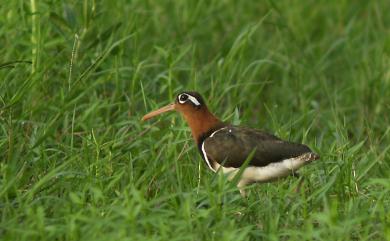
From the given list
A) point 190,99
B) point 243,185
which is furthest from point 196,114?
point 243,185

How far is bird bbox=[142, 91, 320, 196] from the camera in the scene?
7328mm

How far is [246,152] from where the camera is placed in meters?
7.46

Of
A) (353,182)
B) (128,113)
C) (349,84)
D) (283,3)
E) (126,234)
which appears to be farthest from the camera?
(283,3)

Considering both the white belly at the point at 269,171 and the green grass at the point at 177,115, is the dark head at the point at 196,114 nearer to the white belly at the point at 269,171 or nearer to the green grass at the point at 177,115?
the green grass at the point at 177,115

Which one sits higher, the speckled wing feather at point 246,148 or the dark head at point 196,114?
the dark head at point 196,114

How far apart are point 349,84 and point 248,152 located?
3.31 meters

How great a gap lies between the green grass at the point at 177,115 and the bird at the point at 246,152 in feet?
0.41

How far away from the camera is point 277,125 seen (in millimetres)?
8031

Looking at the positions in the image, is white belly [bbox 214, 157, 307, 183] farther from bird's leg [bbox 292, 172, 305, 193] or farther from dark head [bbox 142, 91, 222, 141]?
dark head [bbox 142, 91, 222, 141]

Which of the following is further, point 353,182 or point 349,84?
point 349,84

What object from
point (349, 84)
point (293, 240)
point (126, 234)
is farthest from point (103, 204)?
point (349, 84)

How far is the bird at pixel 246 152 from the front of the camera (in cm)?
733

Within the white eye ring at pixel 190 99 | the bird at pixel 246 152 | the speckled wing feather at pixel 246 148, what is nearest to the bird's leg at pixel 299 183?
the bird at pixel 246 152

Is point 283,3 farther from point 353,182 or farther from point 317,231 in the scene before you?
point 317,231
